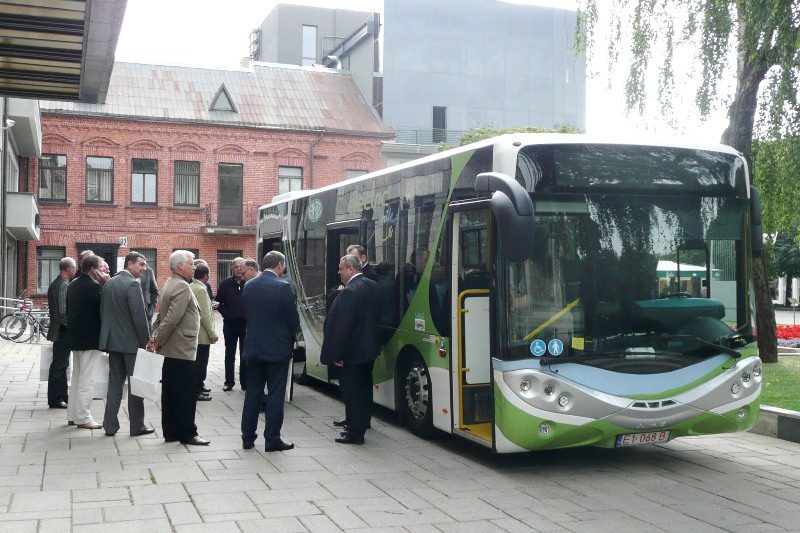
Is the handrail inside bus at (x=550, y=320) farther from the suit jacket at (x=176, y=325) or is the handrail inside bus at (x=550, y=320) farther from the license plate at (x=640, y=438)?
Result: the suit jacket at (x=176, y=325)

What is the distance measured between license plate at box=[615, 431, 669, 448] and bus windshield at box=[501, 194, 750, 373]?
564mm

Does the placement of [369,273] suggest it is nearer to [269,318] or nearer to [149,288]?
[269,318]

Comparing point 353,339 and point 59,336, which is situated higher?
point 353,339

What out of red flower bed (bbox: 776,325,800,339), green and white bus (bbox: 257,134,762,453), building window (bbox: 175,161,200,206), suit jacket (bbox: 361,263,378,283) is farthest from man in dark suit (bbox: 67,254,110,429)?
building window (bbox: 175,161,200,206)

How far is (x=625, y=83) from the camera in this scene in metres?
14.8

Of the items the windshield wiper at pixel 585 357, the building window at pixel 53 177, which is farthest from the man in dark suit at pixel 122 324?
the building window at pixel 53 177

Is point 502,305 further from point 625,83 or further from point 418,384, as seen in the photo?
point 625,83

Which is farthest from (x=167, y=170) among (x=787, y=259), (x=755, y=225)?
(x=787, y=259)

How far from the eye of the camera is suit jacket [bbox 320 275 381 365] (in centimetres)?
988

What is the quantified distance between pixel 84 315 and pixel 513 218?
506 centimetres

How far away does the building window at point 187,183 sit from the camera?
43.3m

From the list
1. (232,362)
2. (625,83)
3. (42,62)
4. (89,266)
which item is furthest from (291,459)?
(625,83)

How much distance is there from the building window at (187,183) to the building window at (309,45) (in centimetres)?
2392

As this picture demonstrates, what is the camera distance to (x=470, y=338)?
9.13m
